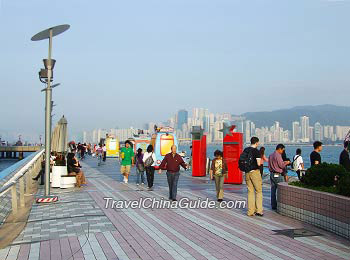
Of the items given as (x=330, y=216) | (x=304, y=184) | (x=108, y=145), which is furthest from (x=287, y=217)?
(x=108, y=145)

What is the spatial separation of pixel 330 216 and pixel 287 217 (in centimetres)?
172

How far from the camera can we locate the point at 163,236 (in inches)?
298

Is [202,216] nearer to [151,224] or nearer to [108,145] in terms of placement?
[151,224]

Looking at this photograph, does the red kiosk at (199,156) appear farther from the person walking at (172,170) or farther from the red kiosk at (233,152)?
the person walking at (172,170)

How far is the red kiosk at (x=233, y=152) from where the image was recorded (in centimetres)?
1723

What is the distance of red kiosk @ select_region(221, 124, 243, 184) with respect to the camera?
56.5ft

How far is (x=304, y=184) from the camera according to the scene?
948cm

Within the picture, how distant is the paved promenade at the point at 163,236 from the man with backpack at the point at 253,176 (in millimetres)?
265

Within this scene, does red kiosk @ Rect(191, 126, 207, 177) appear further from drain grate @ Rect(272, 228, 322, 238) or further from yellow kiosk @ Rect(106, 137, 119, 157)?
yellow kiosk @ Rect(106, 137, 119, 157)

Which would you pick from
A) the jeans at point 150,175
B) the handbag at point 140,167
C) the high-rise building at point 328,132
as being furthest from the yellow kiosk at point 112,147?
the high-rise building at point 328,132

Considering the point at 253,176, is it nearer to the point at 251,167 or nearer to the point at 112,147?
the point at 251,167

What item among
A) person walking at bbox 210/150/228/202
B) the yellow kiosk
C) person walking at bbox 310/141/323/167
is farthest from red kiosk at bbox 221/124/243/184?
the yellow kiosk

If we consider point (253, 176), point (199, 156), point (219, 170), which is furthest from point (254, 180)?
point (199, 156)

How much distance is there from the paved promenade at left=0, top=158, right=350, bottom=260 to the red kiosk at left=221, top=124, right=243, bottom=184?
22.1ft
